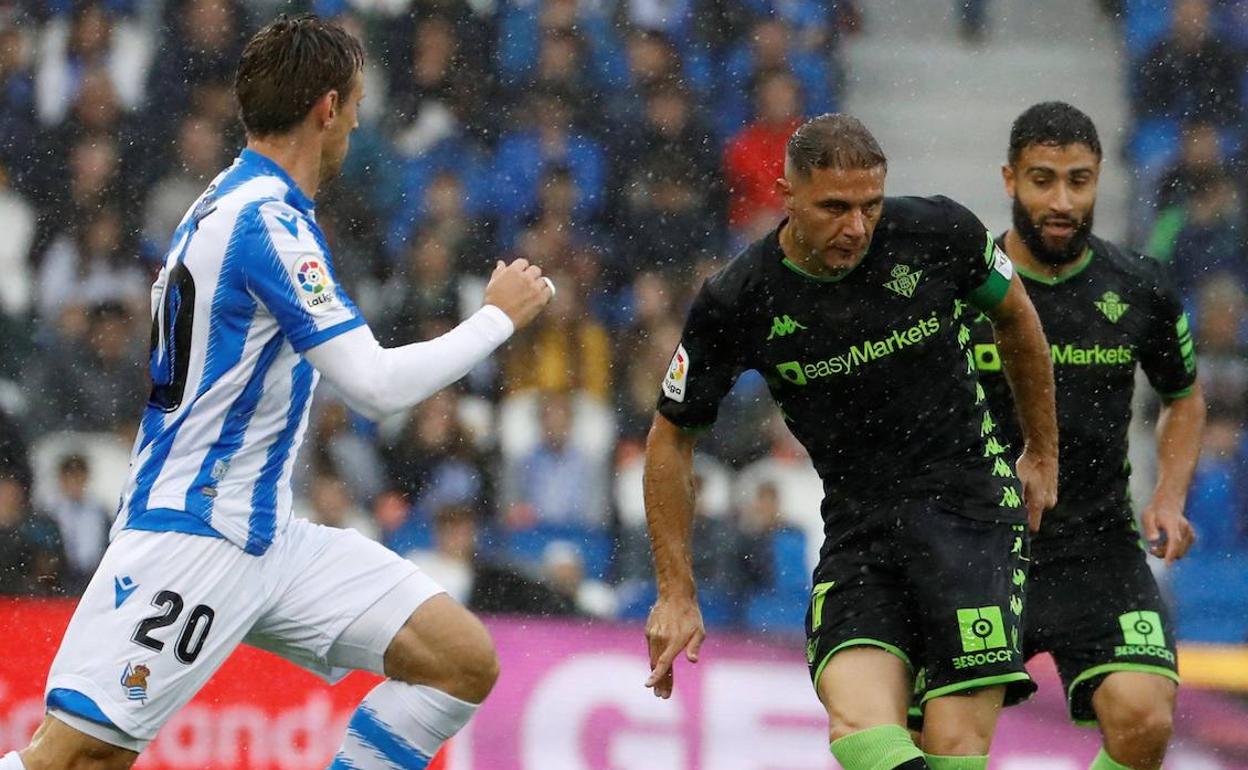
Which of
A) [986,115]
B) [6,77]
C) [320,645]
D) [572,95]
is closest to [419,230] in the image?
[572,95]

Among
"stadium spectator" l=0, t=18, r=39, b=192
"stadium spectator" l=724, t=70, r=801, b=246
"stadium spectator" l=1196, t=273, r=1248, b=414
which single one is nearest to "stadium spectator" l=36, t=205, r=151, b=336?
"stadium spectator" l=0, t=18, r=39, b=192

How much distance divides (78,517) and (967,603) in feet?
16.9

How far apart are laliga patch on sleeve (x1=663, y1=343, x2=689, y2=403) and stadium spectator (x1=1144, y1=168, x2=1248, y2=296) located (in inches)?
201

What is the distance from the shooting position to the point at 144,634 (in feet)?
13.6

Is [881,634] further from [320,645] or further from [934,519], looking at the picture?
[320,645]

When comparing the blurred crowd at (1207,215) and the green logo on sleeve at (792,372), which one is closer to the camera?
the green logo on sleeve at (792,372)

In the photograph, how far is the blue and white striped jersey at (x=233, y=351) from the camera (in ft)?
13.5

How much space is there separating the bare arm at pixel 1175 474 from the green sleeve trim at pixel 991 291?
117 centimetres

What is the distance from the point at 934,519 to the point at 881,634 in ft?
1.00

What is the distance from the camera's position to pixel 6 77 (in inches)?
389

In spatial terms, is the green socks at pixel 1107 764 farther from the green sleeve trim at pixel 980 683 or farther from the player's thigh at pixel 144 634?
the player's thigh at pixel 144 634

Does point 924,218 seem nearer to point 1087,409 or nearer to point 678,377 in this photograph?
point 678,377

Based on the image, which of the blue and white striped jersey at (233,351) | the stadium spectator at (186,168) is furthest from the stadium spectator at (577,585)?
the blue and white striped jersey at (233,351)

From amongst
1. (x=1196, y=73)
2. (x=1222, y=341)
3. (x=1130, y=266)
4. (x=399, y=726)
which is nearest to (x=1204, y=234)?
(x=1222, y=341)
